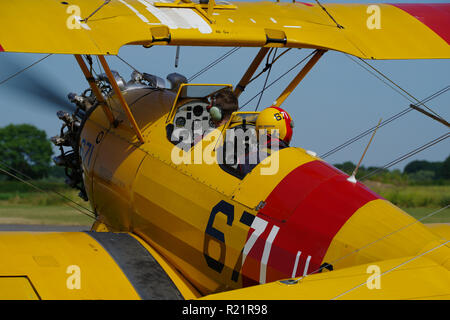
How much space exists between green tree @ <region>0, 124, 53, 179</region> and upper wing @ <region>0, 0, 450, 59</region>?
21702mm

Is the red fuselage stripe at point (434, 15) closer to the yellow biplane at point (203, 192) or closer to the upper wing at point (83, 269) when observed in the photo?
the yellow biplane at point (203, 192)

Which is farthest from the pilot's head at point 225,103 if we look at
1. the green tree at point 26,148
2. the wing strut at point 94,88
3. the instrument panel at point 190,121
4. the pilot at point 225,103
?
the green tree at point 26,148

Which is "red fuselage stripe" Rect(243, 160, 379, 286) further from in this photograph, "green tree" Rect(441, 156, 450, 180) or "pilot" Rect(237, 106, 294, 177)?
"green tree" Rect(441, 156, 450, 180)

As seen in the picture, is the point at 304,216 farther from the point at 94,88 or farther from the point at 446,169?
the point at 446,169

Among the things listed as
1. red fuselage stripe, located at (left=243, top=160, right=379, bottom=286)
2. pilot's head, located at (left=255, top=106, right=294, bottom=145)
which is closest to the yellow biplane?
red fuselage stripe, located at (left=243, top=160, right=379, bottom=286)

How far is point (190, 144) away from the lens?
5.94 m

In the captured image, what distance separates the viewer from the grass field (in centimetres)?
1555

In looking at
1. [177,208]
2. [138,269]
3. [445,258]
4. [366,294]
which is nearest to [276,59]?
[177,208]

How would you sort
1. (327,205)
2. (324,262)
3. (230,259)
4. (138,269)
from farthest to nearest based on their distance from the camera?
(138,269)
(230,259)
(327,205)
(324,262)

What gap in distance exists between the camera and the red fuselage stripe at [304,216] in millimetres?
4348

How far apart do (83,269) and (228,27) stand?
10.6 ft

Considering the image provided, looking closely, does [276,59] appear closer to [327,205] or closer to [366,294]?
[327,205]

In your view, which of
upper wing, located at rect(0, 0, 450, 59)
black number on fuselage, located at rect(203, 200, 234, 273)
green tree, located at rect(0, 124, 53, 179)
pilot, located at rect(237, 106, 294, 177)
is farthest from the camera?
green tree, located at rect(0, 124, 53, 179)
